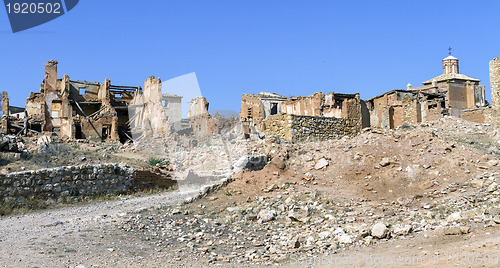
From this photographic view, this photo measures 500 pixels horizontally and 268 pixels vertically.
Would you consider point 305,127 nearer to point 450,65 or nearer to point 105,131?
point 105,131

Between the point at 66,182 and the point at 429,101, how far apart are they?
71.8 ft

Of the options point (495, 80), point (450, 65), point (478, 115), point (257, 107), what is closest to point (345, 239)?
point (495, 80)

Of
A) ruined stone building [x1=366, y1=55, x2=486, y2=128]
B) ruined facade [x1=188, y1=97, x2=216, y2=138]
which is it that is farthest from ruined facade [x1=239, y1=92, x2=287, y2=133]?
ruined stone building [x1=366, y1=55, x2=486, y2=128]

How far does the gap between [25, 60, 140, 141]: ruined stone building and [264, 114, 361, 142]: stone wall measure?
17.2 m

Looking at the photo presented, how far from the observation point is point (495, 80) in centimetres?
2131

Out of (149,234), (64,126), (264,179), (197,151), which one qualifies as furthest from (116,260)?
(64,126)

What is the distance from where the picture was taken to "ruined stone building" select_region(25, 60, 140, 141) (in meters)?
31.3

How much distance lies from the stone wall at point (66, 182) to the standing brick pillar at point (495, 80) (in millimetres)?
16756

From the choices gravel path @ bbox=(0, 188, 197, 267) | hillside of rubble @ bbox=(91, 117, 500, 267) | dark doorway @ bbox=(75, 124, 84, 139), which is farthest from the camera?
dark doorway @ bbox=(75, 124, 84, 139)

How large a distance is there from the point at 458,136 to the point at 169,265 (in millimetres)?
11860

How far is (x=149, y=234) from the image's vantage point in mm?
8586

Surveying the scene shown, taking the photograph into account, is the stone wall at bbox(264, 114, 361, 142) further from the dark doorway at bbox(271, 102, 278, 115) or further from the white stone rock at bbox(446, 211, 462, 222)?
the dark doorway at bbox(271, 102, 278, 115)

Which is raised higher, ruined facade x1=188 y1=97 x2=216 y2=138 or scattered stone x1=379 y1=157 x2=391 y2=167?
ruined facade x1=188 y1=97 x2=216 y2=138

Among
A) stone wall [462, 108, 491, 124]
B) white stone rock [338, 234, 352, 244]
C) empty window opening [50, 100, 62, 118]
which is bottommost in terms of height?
white stone rock [338, 234, 352, 244]
